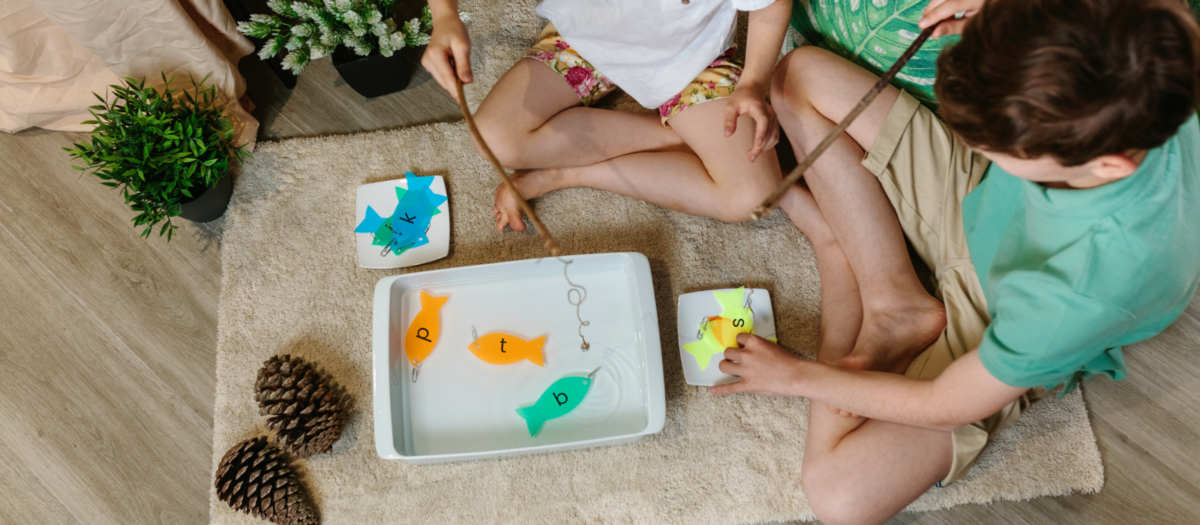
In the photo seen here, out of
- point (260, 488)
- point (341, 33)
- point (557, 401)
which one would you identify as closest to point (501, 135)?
point (341, 33)

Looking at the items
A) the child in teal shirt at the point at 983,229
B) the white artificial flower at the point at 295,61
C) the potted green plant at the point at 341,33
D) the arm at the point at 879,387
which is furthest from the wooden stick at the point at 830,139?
the white artificial flower at the point at 295,61

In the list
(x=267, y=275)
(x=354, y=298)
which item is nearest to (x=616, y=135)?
(x=354, y=298)

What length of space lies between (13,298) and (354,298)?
56cm

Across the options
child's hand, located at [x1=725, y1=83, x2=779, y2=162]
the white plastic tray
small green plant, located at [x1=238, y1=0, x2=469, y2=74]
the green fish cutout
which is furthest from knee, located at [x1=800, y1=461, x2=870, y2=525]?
small green plant, located at [x1=238, y1=0, x2=469, y2=74]

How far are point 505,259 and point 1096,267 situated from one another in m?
0.76

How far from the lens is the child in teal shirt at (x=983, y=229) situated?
1.71ft

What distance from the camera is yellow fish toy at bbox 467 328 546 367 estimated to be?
3.16ft

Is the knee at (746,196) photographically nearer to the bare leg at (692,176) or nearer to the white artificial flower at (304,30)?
the bare leg at (692,176)

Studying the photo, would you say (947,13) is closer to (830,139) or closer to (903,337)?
(830,139)

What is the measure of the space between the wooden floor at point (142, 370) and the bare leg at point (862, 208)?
27 cm

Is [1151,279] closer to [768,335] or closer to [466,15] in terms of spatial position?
[768,335]

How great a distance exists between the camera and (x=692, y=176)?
103 cm

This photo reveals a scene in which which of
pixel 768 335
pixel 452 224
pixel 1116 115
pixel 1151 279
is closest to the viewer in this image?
pixel 1116 115

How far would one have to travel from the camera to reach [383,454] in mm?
912
